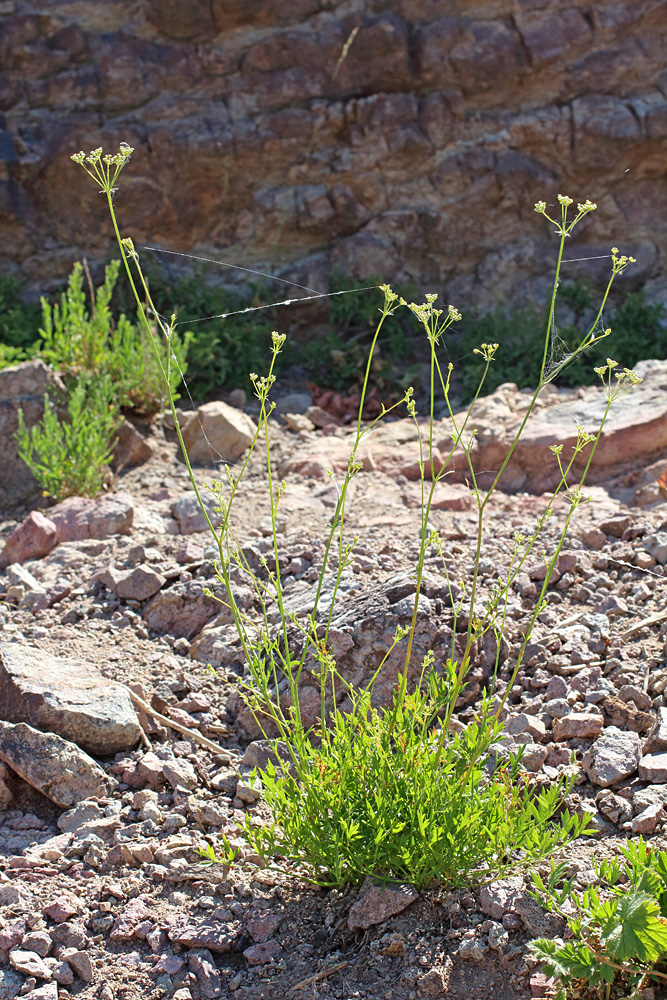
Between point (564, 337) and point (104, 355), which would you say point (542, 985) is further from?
point (564, 337)

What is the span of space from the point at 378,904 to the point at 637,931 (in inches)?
28.4

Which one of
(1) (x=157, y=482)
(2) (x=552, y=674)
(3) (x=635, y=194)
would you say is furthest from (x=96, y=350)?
(3) (x=635, y=194)

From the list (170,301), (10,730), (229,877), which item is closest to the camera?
(229,877)

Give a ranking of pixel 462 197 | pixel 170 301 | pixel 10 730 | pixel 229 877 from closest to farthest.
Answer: pixel 229 877, pixel 10 730, pixel 170 301, pixel 462 197

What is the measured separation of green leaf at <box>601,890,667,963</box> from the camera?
1.82m

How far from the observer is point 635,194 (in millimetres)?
9016

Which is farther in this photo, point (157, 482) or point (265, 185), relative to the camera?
point (265, 185)

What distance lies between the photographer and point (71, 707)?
119 inches

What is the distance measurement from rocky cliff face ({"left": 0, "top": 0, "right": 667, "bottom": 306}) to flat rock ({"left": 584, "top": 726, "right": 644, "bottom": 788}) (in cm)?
679

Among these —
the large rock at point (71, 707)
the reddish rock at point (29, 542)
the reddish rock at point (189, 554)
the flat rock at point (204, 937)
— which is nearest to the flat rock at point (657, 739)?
the flat rock at point (204, 937)

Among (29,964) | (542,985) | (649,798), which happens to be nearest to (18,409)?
(29,964)

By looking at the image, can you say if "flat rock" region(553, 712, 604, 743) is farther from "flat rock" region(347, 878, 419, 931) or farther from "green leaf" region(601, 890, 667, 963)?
"green leaf" region(601, 890, 667, 963)

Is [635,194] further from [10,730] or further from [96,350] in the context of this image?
[10,730]

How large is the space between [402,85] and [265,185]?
1871 millimetres
